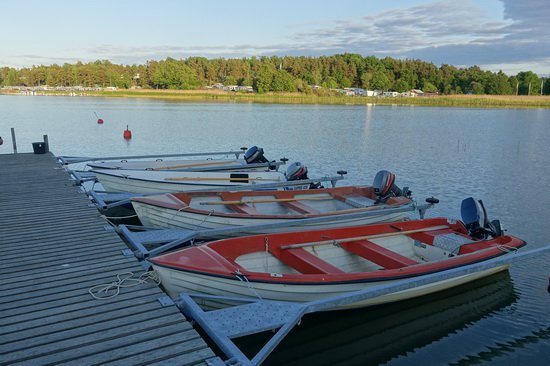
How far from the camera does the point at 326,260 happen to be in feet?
22.6

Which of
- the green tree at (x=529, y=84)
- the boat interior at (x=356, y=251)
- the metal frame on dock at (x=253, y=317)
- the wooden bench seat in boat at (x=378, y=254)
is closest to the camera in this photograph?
the metal frame on dock at (x=253, y=317)

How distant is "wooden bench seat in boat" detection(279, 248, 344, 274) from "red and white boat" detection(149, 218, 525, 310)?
0.01m

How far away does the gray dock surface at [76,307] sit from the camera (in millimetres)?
3770

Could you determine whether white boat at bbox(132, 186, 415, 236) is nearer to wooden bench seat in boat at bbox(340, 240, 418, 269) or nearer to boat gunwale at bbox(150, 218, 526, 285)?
boat gunwale at bbox(150, 218, 526, 285)

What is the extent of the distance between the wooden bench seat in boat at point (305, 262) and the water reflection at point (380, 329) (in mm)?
802

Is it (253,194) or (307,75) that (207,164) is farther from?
(307,75)

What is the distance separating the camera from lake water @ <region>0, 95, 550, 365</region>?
5996 mm

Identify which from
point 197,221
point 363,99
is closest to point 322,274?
point 197,221

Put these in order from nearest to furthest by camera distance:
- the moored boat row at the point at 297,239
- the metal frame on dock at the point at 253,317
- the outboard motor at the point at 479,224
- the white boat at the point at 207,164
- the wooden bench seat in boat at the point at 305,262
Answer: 1. the metal frame on dock at the point at 253,317
2. the moored boat row at the point at 297,239
3. the wooden bench seat in boat at the point at 305,262
4. the outboard motor at the point at 479,224
5. the white boat at the point at 207,164

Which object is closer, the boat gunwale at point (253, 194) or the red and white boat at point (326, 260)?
the red and white boat at point (326, 260)

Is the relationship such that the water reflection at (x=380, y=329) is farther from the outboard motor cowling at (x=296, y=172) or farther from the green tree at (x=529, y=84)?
the green tree at (x=529, y=84)

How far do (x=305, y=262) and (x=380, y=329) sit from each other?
1.54 metres

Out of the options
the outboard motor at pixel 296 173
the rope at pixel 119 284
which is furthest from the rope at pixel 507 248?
the outboard motor at pixel 296 173

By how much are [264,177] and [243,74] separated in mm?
104813
